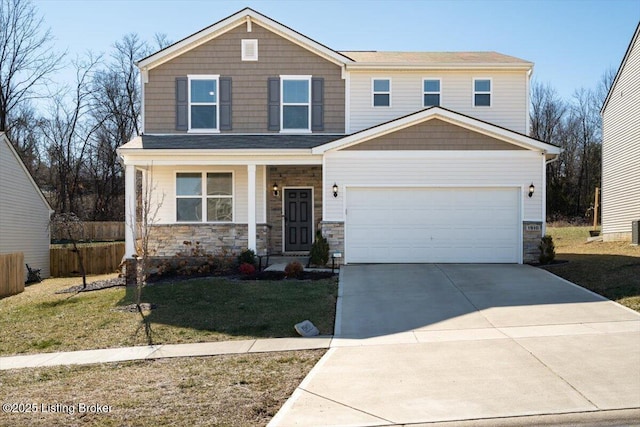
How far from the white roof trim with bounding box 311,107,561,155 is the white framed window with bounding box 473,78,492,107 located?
3158 mm

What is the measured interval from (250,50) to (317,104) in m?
2.76

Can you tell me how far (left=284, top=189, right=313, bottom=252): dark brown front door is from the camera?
64.8ft

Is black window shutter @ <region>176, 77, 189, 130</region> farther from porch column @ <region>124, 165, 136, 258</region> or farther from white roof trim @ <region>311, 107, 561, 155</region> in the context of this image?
white roof trim @ <region>311, 107, 561, 155</region>

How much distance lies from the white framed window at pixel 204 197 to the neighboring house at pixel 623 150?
13.9m

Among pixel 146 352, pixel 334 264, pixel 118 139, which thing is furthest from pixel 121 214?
pixel 146 352

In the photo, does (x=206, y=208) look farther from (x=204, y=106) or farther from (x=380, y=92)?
(x=380, y=92)

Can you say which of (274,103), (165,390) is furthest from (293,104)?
(165,390)

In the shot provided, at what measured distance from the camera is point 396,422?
581 centimetres

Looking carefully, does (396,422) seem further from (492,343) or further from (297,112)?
(297,112)

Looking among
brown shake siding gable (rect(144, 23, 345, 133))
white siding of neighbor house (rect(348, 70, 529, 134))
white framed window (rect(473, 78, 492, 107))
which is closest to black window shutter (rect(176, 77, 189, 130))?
brown shake siding gable (rect(144, 23, 345, 133))

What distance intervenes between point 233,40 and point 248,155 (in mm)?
4390

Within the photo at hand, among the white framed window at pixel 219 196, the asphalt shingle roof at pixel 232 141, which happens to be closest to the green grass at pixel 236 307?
the white framed window at pixel 219 196

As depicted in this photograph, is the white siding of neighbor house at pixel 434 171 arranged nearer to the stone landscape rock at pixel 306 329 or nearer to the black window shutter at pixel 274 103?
the black window shutter at pixel 274 103

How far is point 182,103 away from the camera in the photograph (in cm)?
1884
